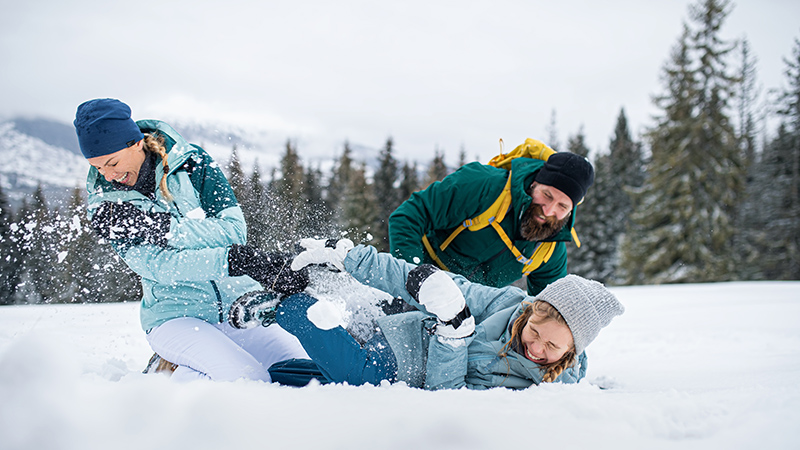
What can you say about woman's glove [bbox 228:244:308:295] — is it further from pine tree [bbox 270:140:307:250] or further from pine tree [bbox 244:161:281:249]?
pine tree [bbox 244:161:281:249]

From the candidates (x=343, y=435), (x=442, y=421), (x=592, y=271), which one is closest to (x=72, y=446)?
(x=343, y=435)

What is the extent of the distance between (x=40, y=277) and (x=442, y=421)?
4.26 metres

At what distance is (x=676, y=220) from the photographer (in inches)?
696

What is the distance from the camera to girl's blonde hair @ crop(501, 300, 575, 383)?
2.38 metres

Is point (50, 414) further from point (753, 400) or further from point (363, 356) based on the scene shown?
point (753, 400)

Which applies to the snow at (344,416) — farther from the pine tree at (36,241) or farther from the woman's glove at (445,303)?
the pine tree at (36,241)

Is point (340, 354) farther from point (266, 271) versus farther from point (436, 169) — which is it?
point (436, 169)

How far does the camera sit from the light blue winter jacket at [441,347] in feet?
7.65

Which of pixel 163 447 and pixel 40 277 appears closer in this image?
pixel 163 447

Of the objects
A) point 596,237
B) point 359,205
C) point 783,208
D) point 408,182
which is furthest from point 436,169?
point 783,208

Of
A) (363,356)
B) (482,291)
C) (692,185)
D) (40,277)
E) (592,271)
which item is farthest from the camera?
(592,271)

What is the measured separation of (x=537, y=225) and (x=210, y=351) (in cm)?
238

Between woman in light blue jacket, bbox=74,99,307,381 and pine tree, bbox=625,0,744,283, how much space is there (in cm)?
1893

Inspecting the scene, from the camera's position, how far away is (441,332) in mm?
2299
